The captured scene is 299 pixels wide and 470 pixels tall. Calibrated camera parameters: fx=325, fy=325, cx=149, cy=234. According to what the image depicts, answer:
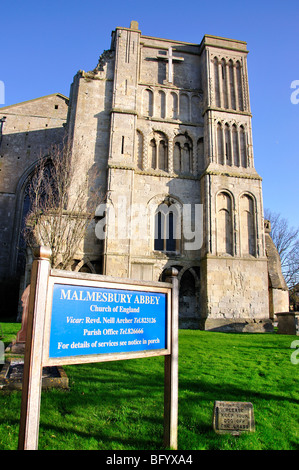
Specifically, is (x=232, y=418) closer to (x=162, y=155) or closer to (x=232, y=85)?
(x=162, y=155)

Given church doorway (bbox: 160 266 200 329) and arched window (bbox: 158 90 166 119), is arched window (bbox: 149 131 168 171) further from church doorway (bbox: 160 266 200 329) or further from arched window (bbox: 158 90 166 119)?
church doorway (bbox: 160 266 200 329)

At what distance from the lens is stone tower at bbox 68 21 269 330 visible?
16.2 metres

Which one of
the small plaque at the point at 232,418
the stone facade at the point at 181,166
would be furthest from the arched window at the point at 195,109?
the small plaque at the point at 232,418

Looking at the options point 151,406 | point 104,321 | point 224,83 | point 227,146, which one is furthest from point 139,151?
point 104,321

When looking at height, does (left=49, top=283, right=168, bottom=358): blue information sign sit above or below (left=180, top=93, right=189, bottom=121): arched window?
below

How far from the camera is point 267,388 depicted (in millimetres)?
5609

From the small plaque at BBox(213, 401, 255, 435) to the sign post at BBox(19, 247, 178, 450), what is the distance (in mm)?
685

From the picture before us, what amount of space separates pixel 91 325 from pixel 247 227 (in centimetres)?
1572

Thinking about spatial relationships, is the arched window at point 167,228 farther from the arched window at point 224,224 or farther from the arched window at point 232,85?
the arched window at point 232,85

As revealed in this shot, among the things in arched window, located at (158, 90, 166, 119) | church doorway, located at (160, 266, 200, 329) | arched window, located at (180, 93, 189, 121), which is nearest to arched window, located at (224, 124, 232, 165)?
arched window, located at (180, 93, 189, 121)

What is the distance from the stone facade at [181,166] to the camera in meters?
16.2
